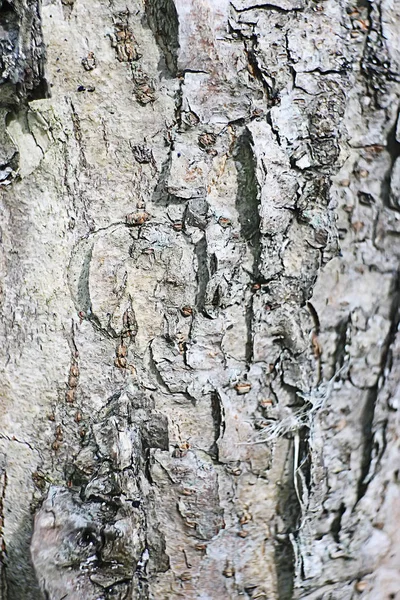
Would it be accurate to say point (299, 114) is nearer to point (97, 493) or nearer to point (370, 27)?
point (370, 27)

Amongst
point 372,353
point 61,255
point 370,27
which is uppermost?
point 370,27

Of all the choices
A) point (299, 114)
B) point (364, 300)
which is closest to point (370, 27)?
point (299, 114)

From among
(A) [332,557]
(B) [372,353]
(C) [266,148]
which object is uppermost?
(C) [266,148]

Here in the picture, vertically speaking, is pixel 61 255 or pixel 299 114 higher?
pixel 299 114

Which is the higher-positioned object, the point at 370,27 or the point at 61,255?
the point at 370,27

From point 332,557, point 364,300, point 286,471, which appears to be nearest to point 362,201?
point 364,300

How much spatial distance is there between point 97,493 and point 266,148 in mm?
497

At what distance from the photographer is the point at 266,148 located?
29.0 inches

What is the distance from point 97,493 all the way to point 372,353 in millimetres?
410

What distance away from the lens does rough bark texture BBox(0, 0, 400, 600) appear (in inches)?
29.0

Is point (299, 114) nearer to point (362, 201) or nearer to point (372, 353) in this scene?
point (362, 201)

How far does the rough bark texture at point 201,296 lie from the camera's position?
74 centimetres

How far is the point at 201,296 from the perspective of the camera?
2.49 ft

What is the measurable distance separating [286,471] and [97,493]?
0.26 metres
